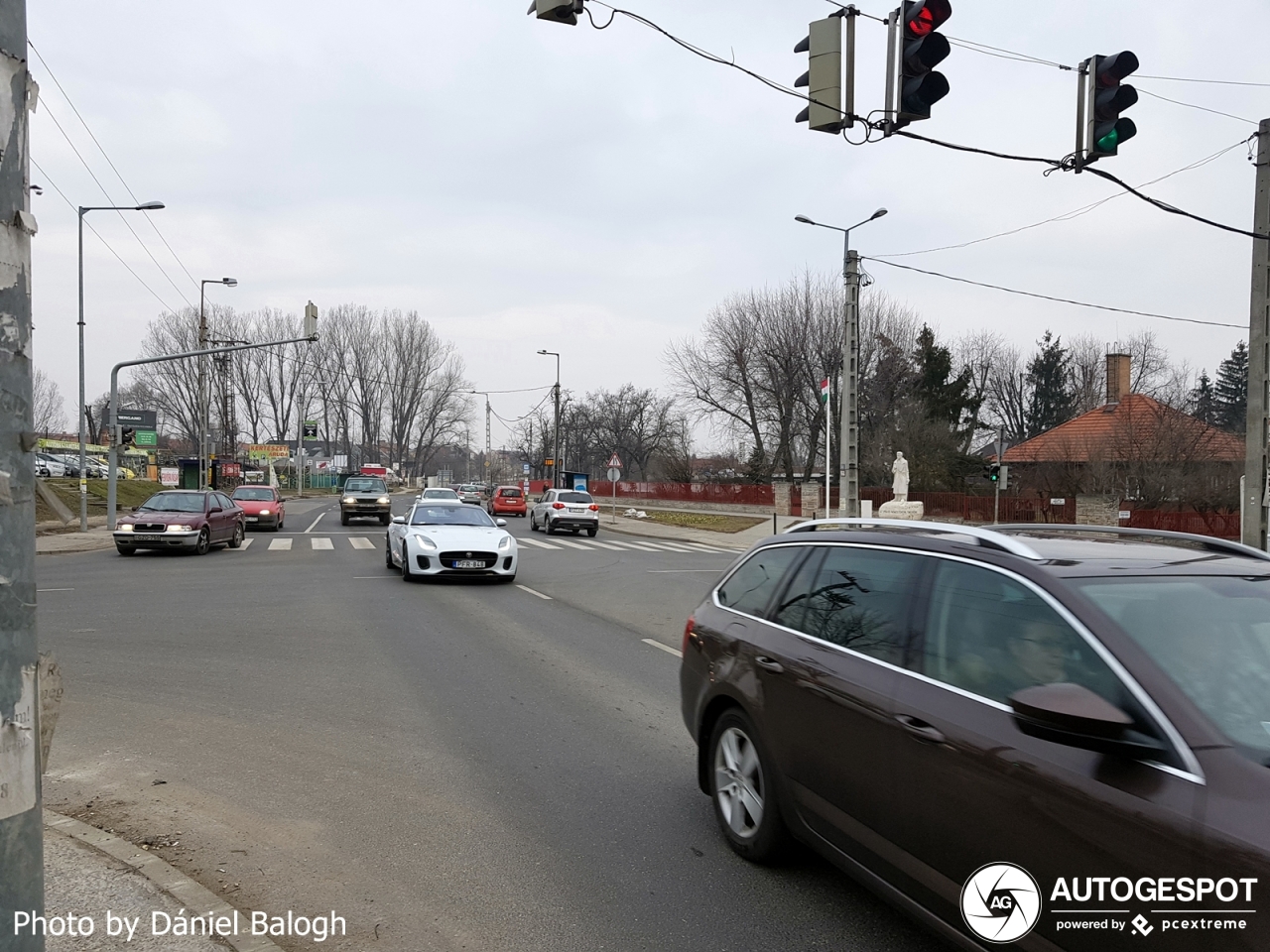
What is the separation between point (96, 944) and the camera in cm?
323

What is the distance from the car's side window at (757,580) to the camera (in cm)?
439

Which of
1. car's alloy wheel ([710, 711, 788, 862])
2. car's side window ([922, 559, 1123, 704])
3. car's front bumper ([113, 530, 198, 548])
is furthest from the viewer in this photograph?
car's front bumper ([113, 530, 198, 548])

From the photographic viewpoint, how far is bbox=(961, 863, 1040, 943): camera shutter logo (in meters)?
2.51

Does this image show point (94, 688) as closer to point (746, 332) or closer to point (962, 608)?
point (962, 608)

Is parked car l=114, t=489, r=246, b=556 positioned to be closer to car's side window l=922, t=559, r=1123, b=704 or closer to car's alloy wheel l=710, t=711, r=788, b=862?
car's alloy wheel l=710, t=711, r=788, b=862

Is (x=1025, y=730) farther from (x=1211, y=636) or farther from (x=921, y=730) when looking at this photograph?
(x=1211, y=636)

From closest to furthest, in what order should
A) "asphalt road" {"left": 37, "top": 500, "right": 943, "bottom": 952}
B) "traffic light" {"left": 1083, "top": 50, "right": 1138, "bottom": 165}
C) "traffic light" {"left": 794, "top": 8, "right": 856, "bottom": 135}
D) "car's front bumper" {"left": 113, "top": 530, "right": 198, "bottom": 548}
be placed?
"asphalt road" {"left": 37, "top": 500, "right": 943, "bottom": 952} < "traffic light" {"left": 794, "top": 8, "right": 856, "bottom": 135} < "traffic light" {"left": 1083, "top": 50, "right": 1138, "bottom": 165} < "car's front bumper" {"left": 113, "top": 530, "right": 198, "bottom": 548}

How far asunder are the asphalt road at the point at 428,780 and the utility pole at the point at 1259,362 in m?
8.72

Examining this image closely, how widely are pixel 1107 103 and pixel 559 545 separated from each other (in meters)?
20.6

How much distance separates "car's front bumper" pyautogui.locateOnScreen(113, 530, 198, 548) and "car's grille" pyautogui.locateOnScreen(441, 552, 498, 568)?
894 centimetres

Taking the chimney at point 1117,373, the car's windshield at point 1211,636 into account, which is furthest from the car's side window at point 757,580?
the chimney at point 1117,373

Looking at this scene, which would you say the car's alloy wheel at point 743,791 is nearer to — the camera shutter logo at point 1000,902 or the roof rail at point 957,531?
the roof rail at point 957,531

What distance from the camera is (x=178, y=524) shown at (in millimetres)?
20797

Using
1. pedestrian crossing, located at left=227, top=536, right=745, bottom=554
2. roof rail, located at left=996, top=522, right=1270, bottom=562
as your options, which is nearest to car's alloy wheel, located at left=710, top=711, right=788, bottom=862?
roof rail, located at left=996, top=522, right=1270, bottom=562
